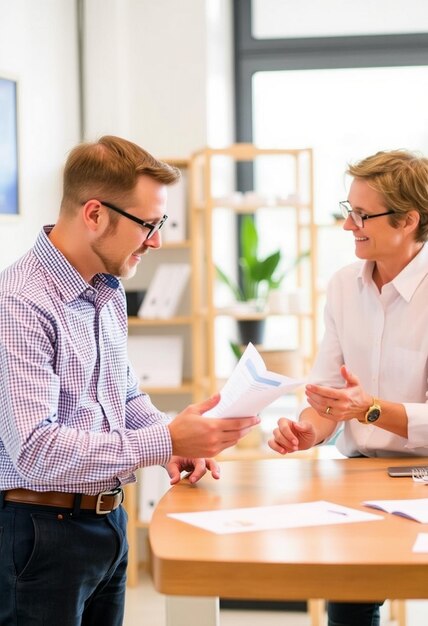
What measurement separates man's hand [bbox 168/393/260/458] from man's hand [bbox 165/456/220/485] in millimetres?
195

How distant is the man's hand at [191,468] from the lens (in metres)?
2.15

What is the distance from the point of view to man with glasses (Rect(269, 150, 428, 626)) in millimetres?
2496

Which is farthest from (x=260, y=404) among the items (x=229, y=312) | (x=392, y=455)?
(x=229, y=312)

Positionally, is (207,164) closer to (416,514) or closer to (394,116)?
(394,116)

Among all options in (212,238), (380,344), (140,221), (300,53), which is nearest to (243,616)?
(212,238)

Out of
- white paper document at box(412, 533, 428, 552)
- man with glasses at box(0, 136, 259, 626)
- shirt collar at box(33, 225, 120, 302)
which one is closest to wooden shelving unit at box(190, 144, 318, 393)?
man with glasses at box(0, 136, 259, 626)

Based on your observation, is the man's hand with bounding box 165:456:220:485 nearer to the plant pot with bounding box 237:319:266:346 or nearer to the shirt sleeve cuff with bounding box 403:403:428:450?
the shirt sleeve cuff with bounding box 403:403:428:450

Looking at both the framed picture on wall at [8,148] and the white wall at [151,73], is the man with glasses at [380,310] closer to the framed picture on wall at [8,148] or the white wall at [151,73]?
the framed picture on wall at [8,148]

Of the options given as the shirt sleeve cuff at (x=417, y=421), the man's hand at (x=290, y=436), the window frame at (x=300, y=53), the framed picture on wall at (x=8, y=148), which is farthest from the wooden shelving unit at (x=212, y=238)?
the shirt sleeve cuff at (x=417, y=421)

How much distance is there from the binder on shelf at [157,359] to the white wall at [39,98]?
77 centimetres

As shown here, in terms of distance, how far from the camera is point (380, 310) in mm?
2559

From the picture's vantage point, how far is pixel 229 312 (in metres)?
4.50

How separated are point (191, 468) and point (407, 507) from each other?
0.53m

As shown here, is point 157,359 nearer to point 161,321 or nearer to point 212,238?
point 161,321
